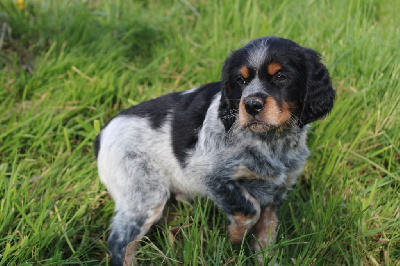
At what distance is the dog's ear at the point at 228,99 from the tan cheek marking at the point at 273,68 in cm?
26

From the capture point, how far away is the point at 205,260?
9.54 feet

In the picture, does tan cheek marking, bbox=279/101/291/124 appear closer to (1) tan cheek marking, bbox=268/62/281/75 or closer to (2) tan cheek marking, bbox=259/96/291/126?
(2) tan cheek marking, bbox=259/96/291/126

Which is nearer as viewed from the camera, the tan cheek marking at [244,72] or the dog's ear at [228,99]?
the tan cheek marking at [244,72]

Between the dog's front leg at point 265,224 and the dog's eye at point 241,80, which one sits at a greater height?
the dog's eye at point 241,80

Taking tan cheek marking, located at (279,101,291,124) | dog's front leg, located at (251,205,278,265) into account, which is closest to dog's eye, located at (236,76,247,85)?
tan cheek marking, located at (279,101,291,124)

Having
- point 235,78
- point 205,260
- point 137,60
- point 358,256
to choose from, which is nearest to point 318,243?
point 358,256

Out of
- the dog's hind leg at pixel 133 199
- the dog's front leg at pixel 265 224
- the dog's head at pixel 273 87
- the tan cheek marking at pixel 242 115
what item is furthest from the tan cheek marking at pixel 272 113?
the dog's hind leg at pixel 133 199

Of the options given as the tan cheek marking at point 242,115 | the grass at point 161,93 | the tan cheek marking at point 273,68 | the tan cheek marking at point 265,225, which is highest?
the tan cheek marking at point 273,68

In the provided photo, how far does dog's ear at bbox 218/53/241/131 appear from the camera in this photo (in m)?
3.02

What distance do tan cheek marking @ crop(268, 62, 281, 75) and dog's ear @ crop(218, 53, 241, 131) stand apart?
26 centimetres

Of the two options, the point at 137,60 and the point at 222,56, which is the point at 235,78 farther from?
the point at 137,60

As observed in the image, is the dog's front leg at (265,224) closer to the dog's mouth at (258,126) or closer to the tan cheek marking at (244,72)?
the dog's mouth at (258,126)

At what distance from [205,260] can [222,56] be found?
7.71 feet

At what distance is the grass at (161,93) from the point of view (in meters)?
3.02
